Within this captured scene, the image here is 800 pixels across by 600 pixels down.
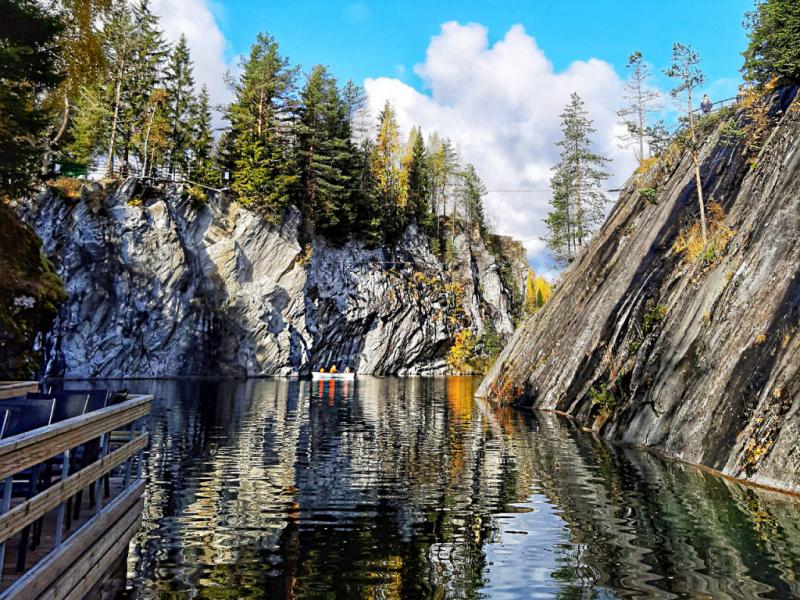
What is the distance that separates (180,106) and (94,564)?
65795 mm

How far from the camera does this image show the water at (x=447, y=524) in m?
6.82

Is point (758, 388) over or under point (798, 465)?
over

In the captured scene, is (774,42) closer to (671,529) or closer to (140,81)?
(671,529)

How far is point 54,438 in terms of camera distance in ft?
14.7

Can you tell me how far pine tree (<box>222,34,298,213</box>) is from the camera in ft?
200

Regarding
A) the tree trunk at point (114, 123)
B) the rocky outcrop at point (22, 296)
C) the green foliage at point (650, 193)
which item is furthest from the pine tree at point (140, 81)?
the green foliage at point (650, 193)

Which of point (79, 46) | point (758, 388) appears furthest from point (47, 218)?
point (758, 388)

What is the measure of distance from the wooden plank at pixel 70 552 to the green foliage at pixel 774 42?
2731 cm

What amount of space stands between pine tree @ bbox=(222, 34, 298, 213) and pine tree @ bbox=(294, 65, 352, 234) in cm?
204

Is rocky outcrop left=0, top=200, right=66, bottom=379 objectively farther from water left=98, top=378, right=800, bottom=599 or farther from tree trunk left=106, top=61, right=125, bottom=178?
tree trunk left=106, top=61, right=125, bottom=178

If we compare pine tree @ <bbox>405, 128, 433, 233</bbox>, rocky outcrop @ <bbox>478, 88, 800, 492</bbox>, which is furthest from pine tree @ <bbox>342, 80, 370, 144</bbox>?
rocky outcrop @ <bbox>478, 88, 800, 492</bbox>

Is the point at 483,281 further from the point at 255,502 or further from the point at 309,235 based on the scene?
the point at 255,502

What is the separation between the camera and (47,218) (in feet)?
168

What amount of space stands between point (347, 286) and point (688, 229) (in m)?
52.2
